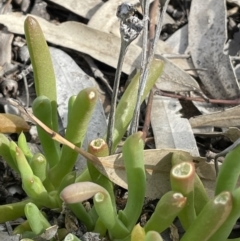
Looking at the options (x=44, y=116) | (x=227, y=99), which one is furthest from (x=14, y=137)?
(x=227, y=99)

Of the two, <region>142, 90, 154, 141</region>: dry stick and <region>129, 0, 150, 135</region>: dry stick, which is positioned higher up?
<region>129, 0, 150, 135</region>: dry stick

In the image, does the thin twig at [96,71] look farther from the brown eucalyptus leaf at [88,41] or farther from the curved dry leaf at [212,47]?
the curved dry leaf at [212,47]

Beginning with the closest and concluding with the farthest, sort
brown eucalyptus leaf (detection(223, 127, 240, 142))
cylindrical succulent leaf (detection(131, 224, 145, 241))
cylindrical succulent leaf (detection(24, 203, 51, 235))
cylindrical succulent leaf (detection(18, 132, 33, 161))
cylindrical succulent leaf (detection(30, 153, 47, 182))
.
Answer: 1. cylindrical succulent leaf (detection(131, 224, 145, 241))
2. cylindrical succulent leaf (detection(24, 203, 51, 235))
3. cylindrical succulent leaf (detection(30, 153, 47, 182))
4. cylindrical succulent leaf (detection(18, 132, 33, 161))
5. brown eucalyptus leaf (detection(223, 127, 240, 142))

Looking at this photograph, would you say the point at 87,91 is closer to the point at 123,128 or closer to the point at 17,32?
the point at 123,128

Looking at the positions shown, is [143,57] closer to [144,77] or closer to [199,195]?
[144,77]

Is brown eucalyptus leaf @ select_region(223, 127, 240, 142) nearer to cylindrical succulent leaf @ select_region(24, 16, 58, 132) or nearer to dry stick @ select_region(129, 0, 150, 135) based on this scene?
dry stick @ select_region(129, 0, 150, 135)

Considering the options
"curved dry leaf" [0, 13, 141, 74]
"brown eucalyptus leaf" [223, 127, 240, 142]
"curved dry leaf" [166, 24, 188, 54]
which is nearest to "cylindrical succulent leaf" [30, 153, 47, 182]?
"brown eucalyptus leaf" [223, 127, 240, 142]
